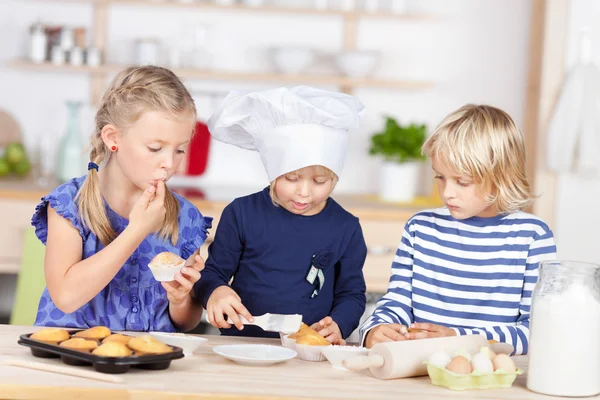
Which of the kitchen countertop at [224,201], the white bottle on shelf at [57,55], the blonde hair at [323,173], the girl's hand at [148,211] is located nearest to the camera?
the girl's hand at [148,211]

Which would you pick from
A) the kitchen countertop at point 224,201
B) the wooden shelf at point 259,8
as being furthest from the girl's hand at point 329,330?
the wooden shelf at point 259,8

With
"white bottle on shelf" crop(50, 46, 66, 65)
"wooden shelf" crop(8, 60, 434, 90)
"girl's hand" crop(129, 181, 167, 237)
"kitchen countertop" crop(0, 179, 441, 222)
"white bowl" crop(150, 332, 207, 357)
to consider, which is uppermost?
"white bottle on shelf" crop(50, 46, 66, 65)

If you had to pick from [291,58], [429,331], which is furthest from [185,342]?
[291,58]

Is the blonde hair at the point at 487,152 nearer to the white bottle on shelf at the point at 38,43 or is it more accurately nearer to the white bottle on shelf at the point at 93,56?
the white bottle on shelf at the point at 93,56

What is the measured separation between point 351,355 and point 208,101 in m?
2.63

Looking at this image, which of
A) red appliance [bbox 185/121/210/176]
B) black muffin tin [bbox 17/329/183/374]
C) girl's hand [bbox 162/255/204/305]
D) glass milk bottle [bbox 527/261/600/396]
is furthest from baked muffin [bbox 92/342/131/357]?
red appliance [bbox 185/121/210/176]

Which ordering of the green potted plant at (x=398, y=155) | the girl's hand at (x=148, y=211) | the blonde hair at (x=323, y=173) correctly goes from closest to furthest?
the girl's hand at (x=148, y=211) → the blonde hair at (x=323, y=173) → the green potted plant at (x=398, y=155)

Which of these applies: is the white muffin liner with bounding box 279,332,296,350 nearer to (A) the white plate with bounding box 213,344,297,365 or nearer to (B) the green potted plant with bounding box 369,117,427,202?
(A) the white plate with bounding box 213,344,297,365

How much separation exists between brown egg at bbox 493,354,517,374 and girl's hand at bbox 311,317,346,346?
345mm

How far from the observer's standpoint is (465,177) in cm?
158

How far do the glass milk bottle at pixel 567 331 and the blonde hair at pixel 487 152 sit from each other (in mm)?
369

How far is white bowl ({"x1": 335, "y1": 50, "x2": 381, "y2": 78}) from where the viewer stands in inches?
144

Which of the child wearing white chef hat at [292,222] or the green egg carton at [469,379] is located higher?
the child wearing white chef hat at [292,222]

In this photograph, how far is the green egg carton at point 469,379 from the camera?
4.07ft
